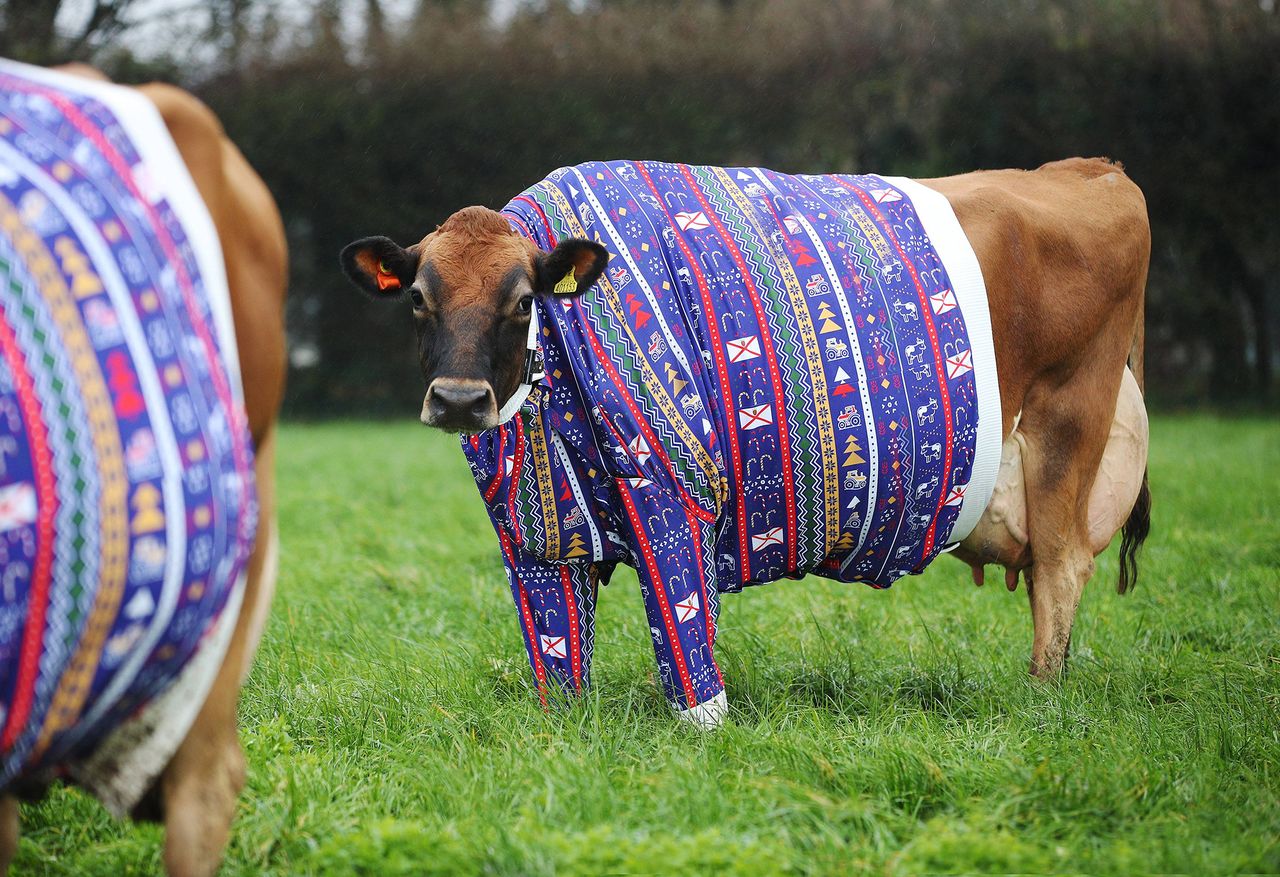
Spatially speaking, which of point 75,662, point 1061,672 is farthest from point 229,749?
point 1061,672

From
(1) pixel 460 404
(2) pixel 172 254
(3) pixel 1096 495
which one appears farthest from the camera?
(3) pixel 1096 495

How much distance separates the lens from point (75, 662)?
1788mm

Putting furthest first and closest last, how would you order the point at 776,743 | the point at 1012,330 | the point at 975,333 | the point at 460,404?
the point at 1012,330, the point at 975,333, the point at 460,404, the point at 776,743

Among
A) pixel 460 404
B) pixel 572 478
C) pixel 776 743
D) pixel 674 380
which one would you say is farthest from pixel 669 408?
pixel 776 743

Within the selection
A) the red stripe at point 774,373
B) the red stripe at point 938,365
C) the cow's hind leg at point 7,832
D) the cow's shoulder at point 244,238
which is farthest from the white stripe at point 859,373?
the cow's hind leg at point 7,832

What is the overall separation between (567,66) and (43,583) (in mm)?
A: 14451

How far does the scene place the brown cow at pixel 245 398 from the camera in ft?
6.77

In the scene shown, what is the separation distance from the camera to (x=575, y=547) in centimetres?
367

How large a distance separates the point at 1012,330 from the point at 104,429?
10.00 ft

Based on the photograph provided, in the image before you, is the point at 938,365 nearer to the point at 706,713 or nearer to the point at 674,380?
the point at 674,380

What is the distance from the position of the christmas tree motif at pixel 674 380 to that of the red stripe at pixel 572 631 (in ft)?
2.10

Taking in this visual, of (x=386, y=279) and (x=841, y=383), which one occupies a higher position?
(x=386, y=279)

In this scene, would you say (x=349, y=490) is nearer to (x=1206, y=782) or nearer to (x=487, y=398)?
(x=487, y=398)

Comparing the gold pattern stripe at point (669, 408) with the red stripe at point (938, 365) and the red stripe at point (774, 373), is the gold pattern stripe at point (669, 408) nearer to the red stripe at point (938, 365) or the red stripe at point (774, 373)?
the red stripe at point (774, 373)
